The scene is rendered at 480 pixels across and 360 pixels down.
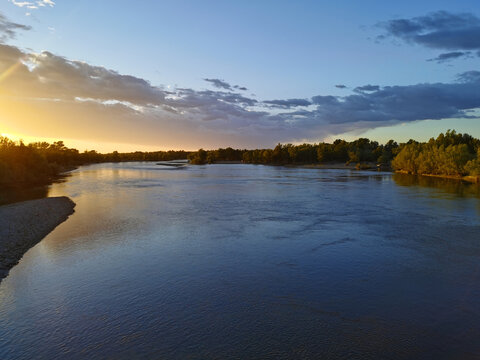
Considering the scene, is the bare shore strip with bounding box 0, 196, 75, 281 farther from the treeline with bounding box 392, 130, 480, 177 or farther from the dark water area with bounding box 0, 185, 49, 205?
the treeline with bounding box 392, 130, 480, 177

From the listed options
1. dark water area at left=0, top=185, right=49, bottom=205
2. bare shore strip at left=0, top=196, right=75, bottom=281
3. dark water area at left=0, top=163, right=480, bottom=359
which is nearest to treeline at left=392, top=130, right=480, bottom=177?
dark water area at left=0, top=163, right=480, bottom=359

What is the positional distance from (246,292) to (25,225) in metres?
24.1

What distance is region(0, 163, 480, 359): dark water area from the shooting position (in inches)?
485

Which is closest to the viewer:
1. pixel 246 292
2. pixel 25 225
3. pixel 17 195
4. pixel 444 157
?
pixel 246 292

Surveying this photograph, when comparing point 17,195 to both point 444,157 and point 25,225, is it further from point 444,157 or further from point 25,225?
point 444,157

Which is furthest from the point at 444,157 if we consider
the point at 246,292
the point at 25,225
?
the point at 25,225

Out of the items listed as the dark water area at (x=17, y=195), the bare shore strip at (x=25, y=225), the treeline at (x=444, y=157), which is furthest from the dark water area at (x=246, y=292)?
the treeline at (x=444, y=157)

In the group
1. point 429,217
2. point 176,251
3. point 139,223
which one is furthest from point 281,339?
point 429,217

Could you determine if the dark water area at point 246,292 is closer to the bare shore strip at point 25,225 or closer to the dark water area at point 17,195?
the bare shore strip at point 25,225

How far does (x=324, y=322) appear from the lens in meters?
14.0

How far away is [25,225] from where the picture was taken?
98.7 ft

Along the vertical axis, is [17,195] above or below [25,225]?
above

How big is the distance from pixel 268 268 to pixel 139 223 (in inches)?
719

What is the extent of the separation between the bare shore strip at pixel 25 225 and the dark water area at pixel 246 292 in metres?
0.95
